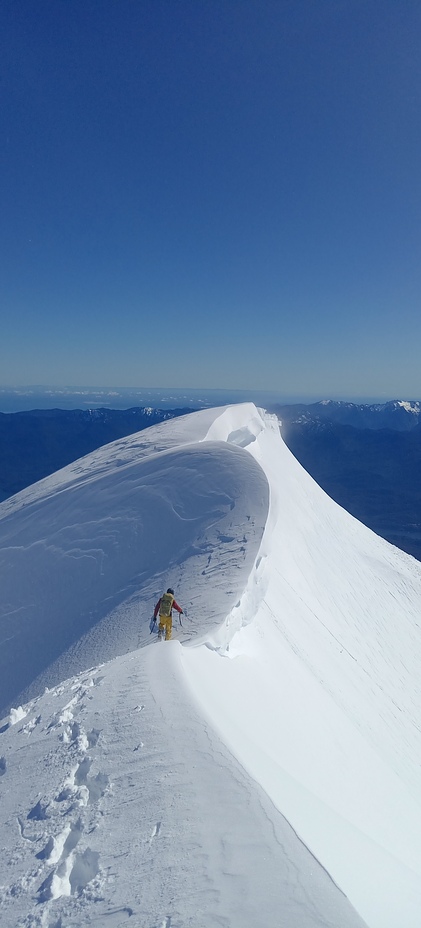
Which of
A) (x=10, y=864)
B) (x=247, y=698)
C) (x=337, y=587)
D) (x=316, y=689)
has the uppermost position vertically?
(x=10, y=864)

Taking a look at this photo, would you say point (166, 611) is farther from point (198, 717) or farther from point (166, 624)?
point (198, 717)

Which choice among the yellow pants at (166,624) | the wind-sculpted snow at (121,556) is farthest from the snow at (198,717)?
the yellow pants at (166,624)

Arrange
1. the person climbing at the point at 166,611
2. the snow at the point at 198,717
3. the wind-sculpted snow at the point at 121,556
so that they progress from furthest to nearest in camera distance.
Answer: the wind-sculpted snow at the point at 121,556 < the person climbing at the point at 166,611 < the snow at the point at 198,717

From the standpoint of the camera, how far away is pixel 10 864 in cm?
420

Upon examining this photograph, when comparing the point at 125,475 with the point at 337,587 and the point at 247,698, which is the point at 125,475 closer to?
the point at 337,587

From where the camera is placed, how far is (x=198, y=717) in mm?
5840

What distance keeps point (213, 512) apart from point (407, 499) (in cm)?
17476

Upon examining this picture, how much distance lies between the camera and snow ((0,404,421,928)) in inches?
147

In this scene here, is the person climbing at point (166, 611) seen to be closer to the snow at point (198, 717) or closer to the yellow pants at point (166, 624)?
the yellow pants at point (166, 624)

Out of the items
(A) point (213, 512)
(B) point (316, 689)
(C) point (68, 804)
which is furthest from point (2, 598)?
(C) point (68, 804)

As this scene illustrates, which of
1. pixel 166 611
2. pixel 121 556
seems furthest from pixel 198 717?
pixel 121 556

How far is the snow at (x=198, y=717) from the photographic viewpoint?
3.72 m

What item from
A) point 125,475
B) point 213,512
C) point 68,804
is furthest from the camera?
point 125,475

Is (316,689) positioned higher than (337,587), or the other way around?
(316,689)
